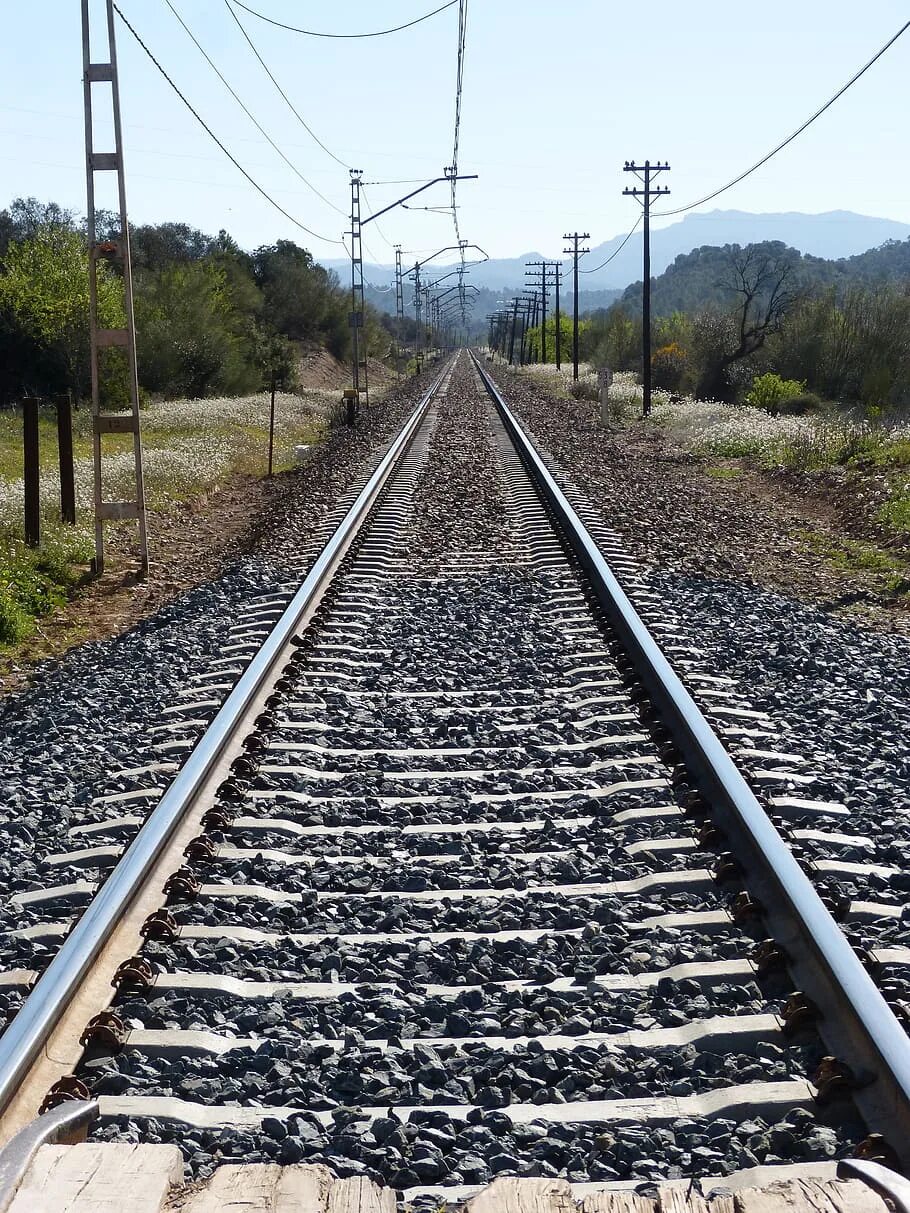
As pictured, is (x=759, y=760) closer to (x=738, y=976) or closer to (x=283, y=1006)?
(x=738, y=976)

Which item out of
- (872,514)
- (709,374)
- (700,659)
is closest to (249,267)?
(709,374)

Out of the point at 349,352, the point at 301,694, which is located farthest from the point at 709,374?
the point at 301,694

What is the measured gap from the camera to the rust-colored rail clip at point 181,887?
3988 millimetres

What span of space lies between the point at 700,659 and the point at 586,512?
540 cm

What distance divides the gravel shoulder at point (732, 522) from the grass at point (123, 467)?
472 cm

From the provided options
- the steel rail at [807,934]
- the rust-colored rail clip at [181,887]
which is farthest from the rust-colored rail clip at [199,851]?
the steel rail at [807,934]

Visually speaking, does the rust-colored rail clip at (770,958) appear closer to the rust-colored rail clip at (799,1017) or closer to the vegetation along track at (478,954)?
the vegetation along track at (478,954)

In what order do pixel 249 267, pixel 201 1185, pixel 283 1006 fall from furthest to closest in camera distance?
1. pixel 249 267
2. pixel 283 1006
3. pixel 201 1185

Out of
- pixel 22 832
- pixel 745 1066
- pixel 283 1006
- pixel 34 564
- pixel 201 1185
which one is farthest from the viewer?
pixel 34 564

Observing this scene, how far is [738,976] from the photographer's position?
350 cm

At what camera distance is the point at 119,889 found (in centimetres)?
378

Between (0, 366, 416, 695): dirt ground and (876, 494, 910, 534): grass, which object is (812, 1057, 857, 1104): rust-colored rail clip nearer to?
(0, 366, 416, 695): dirt ground

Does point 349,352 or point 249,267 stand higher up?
point 249,267

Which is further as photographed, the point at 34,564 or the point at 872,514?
the point at 872,514
